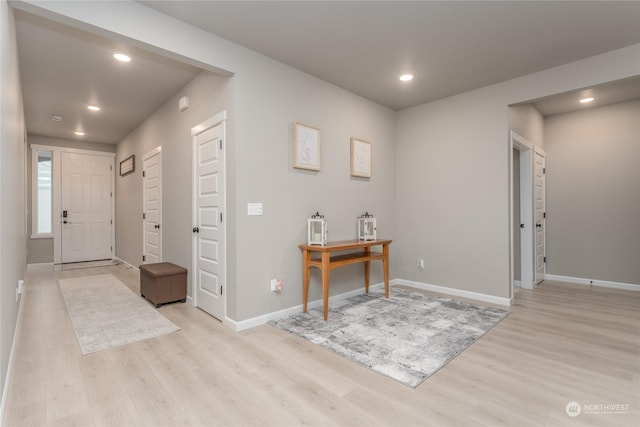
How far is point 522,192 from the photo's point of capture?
14.9 feet

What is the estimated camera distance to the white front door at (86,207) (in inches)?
260

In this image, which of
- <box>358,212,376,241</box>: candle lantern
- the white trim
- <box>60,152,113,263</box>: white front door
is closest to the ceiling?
the white trim

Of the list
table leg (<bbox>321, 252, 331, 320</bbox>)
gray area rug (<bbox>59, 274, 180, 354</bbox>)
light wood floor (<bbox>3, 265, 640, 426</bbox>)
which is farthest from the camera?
table leg (<bbox>321, 252, 331, 320</bbox>)

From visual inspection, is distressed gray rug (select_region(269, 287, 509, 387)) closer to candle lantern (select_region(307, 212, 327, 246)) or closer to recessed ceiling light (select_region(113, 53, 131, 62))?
candle lantern (select_region(307, 212, 327, 246))

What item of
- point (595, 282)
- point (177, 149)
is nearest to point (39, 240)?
point (177, 149)

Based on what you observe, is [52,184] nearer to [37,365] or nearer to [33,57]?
[33,57]

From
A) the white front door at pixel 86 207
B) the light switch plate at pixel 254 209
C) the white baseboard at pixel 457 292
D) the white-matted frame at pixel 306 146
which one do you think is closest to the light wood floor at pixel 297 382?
the white baseboard at pixel 457 292

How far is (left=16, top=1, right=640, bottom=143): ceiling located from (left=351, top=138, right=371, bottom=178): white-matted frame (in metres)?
0.64

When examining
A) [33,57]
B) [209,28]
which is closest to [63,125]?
[33,57]

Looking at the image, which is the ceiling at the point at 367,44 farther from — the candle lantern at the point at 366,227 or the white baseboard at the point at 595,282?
the white baseboard at the point at 595,282

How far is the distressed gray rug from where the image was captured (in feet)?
7.60

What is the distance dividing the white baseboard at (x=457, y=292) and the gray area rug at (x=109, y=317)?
10.2 ft

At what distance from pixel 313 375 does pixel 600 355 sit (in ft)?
7.06

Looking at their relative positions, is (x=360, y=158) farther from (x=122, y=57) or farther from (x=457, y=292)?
(x=122, y=57)
